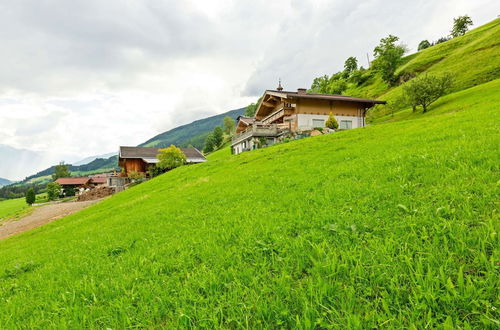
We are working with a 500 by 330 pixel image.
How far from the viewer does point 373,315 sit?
2150 mm

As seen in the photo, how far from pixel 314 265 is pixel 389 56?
82743mm

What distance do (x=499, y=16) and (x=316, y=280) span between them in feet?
424

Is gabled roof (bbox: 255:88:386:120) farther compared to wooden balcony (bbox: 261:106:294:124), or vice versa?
wooden balcony (bbox: 261:106:294:124)

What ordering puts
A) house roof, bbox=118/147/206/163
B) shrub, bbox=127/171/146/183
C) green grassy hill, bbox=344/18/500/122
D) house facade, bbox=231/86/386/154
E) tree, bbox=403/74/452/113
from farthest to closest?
house roof, bbox=118/147/206/163
green grassy hill, bbox=344/18/500/122
shrub, bbox=127/171/146/183
tree, bbox=403/74/452/113
house facade, bbox=231/86/386/154

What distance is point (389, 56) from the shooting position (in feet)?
220

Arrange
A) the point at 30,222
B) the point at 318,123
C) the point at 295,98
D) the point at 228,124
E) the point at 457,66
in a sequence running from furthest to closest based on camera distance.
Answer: the point at 228,124 < the point at 457,66 < the point at 318,123 < the point at 295,98 < the point at 30,222

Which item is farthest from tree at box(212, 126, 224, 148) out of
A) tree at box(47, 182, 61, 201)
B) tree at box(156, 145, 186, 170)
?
tree at box(156, 145, 186, 170)

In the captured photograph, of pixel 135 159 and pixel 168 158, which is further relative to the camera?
pixel 135 159

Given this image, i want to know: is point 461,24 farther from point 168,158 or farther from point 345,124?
point 168,158

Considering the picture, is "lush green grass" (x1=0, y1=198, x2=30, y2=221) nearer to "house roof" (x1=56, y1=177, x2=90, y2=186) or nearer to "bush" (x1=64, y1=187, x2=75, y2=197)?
"bush" (x1=64, y1=187, x2=75, y2=197)

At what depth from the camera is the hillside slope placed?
2312 mm

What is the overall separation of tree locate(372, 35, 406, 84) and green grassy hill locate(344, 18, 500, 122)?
3311 mm

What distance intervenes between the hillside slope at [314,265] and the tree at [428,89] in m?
36.3

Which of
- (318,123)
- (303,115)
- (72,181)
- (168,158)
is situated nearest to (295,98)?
(303,115)
